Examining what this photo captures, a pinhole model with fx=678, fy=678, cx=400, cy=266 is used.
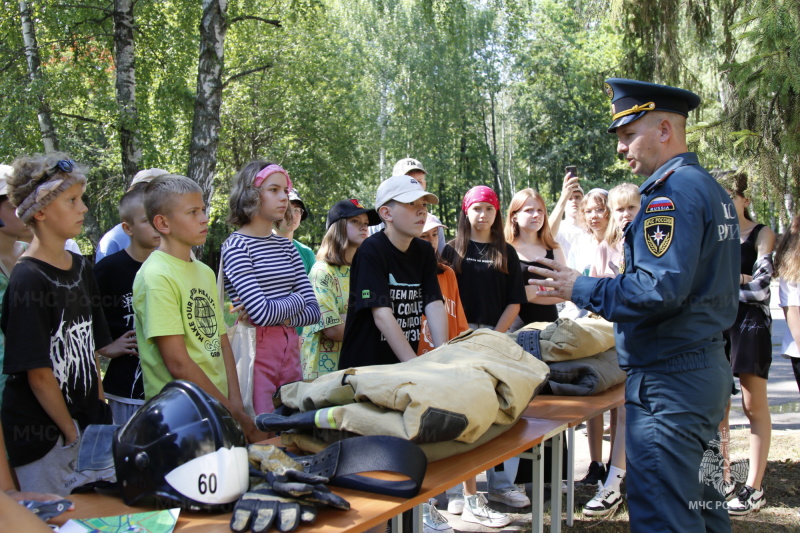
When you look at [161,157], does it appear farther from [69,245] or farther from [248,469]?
[248,469]

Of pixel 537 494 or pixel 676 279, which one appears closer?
pixel 676 279

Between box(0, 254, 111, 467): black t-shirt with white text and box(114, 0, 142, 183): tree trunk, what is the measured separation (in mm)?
7340

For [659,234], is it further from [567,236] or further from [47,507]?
[567,236]

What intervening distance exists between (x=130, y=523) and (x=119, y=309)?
1856 mm

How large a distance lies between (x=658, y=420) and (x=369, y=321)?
1.42 meters

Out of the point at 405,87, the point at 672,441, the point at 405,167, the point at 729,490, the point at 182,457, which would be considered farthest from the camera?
the point at 405,87

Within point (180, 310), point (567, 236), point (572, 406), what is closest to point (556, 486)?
point (572, 406)

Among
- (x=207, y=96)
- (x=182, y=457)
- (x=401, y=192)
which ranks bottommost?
(x=182, y=457)

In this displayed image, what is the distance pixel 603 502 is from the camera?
167 inches

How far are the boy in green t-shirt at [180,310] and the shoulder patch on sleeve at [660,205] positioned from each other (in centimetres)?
189

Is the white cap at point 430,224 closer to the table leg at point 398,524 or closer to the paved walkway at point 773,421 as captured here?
the paved walkway at point 773,421

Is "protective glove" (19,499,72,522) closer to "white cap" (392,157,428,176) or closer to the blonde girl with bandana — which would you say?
the blonde girl with bandana

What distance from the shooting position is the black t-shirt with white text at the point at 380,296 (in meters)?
3.34

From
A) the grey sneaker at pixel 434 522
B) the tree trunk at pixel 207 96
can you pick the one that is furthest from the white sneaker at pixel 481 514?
the tree trunk at pixel 207 96
